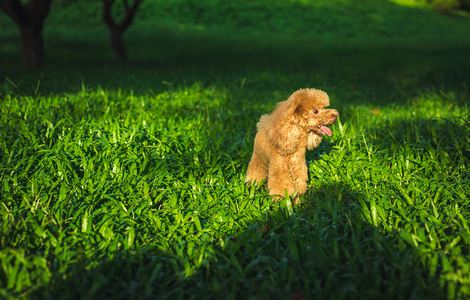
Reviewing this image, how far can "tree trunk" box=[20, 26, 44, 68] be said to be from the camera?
10.2m

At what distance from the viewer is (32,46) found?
10.4 meters

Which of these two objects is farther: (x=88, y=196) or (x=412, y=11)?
(x=412, y=11)

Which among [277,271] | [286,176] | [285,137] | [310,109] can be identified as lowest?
[277,271]

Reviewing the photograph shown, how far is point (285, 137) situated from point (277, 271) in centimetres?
108

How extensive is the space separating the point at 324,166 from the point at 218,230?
1572 mm

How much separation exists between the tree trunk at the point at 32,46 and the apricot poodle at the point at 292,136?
9086 millimetres

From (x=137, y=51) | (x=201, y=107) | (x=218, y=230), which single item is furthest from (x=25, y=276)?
(x=137, y=51)

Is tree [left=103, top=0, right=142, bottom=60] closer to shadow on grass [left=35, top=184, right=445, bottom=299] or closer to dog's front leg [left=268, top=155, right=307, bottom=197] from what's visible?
dog's front leg [left=268, top=155, right=307, bottom=197]

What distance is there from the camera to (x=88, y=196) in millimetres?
3162

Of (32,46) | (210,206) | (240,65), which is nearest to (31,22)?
(32,46)

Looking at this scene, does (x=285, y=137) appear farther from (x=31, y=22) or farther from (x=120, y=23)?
(x=120, y=23)

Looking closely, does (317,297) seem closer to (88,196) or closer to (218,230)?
(218,230)

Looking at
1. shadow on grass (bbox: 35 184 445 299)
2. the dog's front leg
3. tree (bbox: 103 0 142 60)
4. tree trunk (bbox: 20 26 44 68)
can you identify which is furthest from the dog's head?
tree (bbox: 103 0 142 60)

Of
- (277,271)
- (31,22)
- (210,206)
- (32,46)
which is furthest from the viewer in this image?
(32,46)
